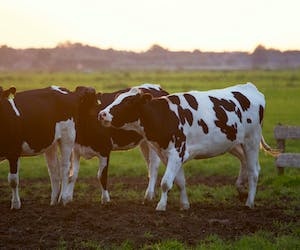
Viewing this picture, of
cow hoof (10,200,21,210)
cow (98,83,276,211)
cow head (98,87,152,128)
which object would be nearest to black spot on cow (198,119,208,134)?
cow (98,83,276,211)

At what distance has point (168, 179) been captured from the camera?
455 inches

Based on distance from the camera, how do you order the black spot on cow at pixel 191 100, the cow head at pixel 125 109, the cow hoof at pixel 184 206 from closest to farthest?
the cow head at pixel 125 109
the cow hoof at pixel 184 206
the black spot on cow at pixel 191 100

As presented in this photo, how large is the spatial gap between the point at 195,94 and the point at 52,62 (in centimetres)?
17006

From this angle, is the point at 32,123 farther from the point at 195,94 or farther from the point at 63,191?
the point at 195,94

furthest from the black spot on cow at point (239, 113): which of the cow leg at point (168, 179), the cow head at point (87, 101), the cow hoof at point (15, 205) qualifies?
the cow hoof at point (15, 205)

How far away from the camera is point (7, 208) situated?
12086 mm

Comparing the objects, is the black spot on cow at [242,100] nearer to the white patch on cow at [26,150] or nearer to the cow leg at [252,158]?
the cow leg at [252,158]

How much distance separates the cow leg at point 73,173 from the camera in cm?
1315

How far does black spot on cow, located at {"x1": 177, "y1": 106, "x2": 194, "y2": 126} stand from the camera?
12.1 meters

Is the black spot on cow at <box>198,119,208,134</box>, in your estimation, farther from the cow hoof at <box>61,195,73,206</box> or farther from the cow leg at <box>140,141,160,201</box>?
the cow hoof at <box>61,195,73,206</box>

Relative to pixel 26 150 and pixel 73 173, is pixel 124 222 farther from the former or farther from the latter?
pixel 73 173

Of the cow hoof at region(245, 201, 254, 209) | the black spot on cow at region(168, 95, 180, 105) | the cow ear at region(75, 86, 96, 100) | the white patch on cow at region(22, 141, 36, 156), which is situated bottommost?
the cow hoof at region(245, 201, 254, 209)

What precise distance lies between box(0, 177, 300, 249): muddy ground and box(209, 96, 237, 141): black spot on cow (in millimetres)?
1338

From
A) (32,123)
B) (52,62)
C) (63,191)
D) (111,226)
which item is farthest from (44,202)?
(52,62)
